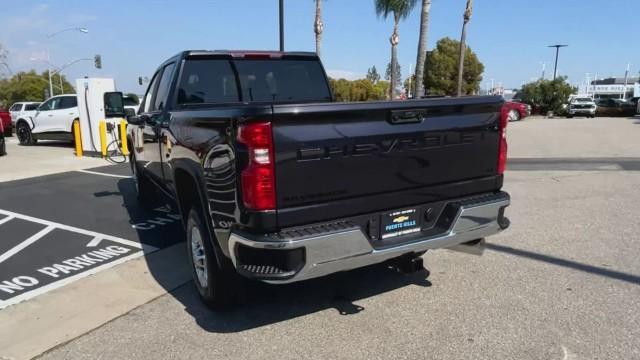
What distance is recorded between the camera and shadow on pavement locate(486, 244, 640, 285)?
4109 mm

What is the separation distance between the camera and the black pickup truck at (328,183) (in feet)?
9.02

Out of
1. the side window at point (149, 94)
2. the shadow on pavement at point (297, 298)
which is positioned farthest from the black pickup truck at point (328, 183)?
the side window at point (149, 94)

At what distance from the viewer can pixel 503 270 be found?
435 centimetres

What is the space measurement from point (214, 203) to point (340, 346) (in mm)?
1238

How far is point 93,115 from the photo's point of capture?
1378cm

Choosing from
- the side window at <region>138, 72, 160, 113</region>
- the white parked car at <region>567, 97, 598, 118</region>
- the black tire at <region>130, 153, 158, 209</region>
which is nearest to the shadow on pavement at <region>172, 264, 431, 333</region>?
the side window at <region>138, 72, 160, 113</region>

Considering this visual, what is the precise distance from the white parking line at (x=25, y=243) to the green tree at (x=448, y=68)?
138 feet

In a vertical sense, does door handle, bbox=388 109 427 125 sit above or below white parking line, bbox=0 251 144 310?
above

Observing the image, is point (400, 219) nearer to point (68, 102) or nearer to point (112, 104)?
point (112, 104)

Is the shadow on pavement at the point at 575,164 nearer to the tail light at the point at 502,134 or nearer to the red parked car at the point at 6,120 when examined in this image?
the tail light at the point at 502,134

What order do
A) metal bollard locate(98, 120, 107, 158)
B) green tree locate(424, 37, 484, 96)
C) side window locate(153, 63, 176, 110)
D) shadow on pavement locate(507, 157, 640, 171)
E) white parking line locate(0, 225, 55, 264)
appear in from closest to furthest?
side window locate(153, 63, 176, 110) → white parking line locate(0, 225, 55, 264) → shadow on pavement locate(507, 157, 640, 171) → metal bollard locate(98, 120, 107, 158) → green tree locate(424, 37, 484, 96)

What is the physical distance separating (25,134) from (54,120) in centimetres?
194

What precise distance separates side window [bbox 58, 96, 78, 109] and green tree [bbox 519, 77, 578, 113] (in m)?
33.7

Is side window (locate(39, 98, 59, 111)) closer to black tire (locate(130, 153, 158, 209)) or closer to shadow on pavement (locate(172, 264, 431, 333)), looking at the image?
black tire (locate(130, 153, 158, 209))
